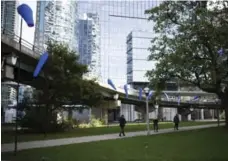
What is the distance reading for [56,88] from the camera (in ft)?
116

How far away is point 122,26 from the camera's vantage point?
419 ft

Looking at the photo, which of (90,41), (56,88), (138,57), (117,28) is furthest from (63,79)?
(117,28)

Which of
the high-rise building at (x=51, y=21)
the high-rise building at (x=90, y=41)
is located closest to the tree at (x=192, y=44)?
the high-rise building at (x=51, y=21)

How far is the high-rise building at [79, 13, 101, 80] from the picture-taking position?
106588 millimetres

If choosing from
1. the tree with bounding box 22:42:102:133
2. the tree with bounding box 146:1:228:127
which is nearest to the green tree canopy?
the tree with bounding box 22:42:102:133

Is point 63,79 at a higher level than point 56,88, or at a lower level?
higher

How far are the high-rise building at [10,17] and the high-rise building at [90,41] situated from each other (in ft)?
253

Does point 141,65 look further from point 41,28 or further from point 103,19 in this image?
point 41,28

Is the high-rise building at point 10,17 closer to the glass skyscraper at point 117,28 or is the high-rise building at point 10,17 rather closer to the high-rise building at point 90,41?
the high-rise building at point 90,41

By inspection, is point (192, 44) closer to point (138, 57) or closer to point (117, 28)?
point (138, 57)

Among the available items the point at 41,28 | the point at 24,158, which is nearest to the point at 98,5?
the point at 41,28

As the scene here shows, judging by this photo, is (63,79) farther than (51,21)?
No

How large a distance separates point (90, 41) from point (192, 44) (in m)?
86.4

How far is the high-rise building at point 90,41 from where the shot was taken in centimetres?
10659
